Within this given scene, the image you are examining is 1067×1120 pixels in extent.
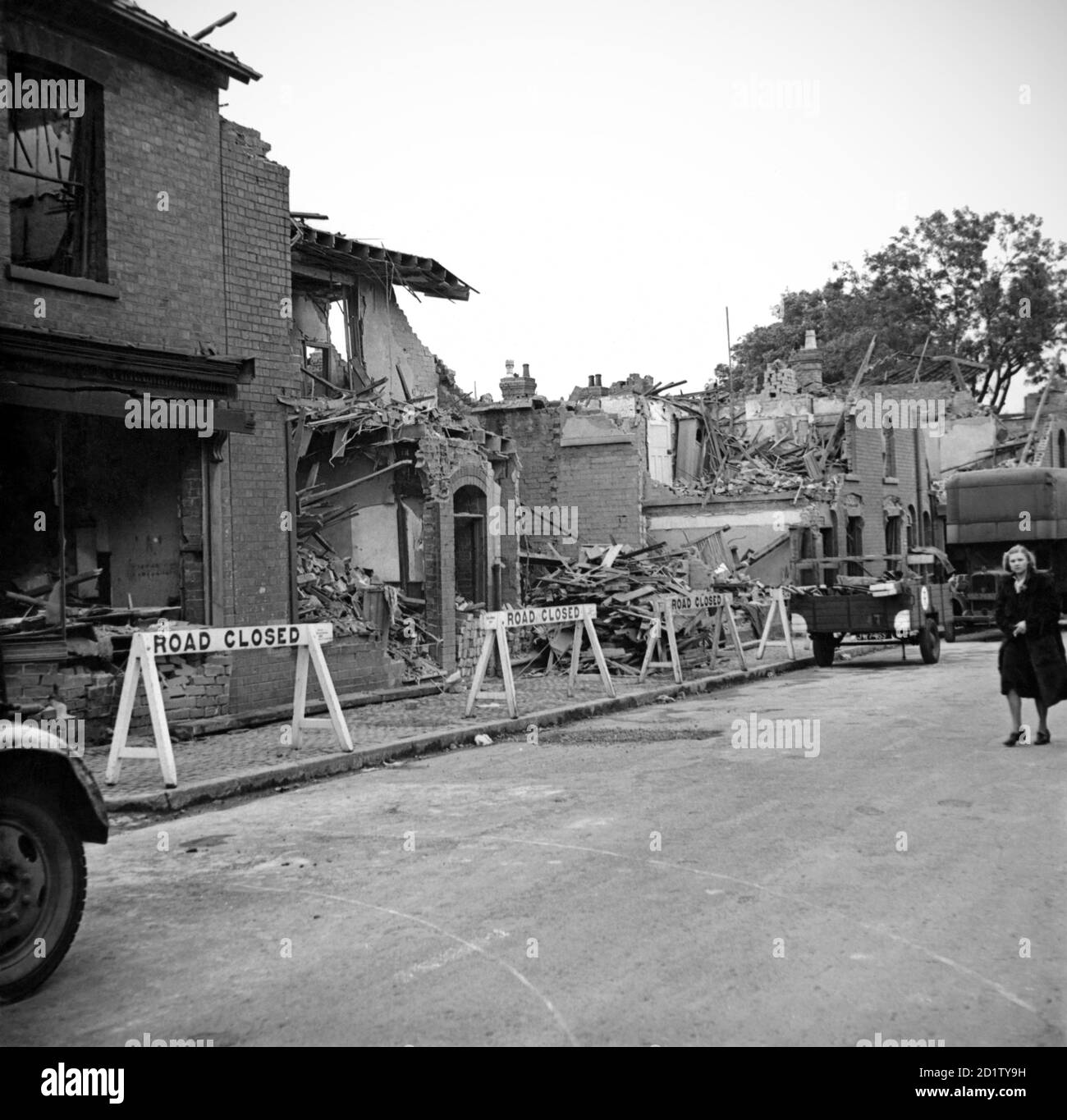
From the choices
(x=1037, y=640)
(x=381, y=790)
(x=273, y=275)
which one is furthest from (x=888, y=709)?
(x=273, y=275)

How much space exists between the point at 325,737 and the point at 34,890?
748 centimetres

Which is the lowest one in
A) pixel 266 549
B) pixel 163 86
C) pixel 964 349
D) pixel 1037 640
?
pixel 1037 640

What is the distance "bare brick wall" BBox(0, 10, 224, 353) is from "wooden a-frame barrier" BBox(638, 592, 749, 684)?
25.6 feet

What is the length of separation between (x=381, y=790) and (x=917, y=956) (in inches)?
217

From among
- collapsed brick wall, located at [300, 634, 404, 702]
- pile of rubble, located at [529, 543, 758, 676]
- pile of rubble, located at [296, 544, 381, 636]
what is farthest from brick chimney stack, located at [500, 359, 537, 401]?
collapsed brick wall, located at [300, 634, 404, 702]

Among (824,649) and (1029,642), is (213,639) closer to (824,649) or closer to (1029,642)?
(1029,642)

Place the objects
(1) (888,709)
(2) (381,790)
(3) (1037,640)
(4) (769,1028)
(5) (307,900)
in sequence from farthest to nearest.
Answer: (1) (888,709)
(3) (1037,640)
(2) (381,790)
(5) (307,900)
(4) (769,1028)

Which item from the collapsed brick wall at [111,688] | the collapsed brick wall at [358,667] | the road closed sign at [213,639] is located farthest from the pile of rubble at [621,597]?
the road closed sign at [213,639]

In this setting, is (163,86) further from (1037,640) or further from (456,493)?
(1037,640)

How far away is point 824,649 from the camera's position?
21.5m

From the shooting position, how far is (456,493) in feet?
68.3

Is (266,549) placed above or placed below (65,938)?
above

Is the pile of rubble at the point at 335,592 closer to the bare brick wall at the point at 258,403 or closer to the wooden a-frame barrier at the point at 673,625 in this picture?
the bare brick wall at the point at 258,403

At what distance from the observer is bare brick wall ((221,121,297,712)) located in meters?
14.1
